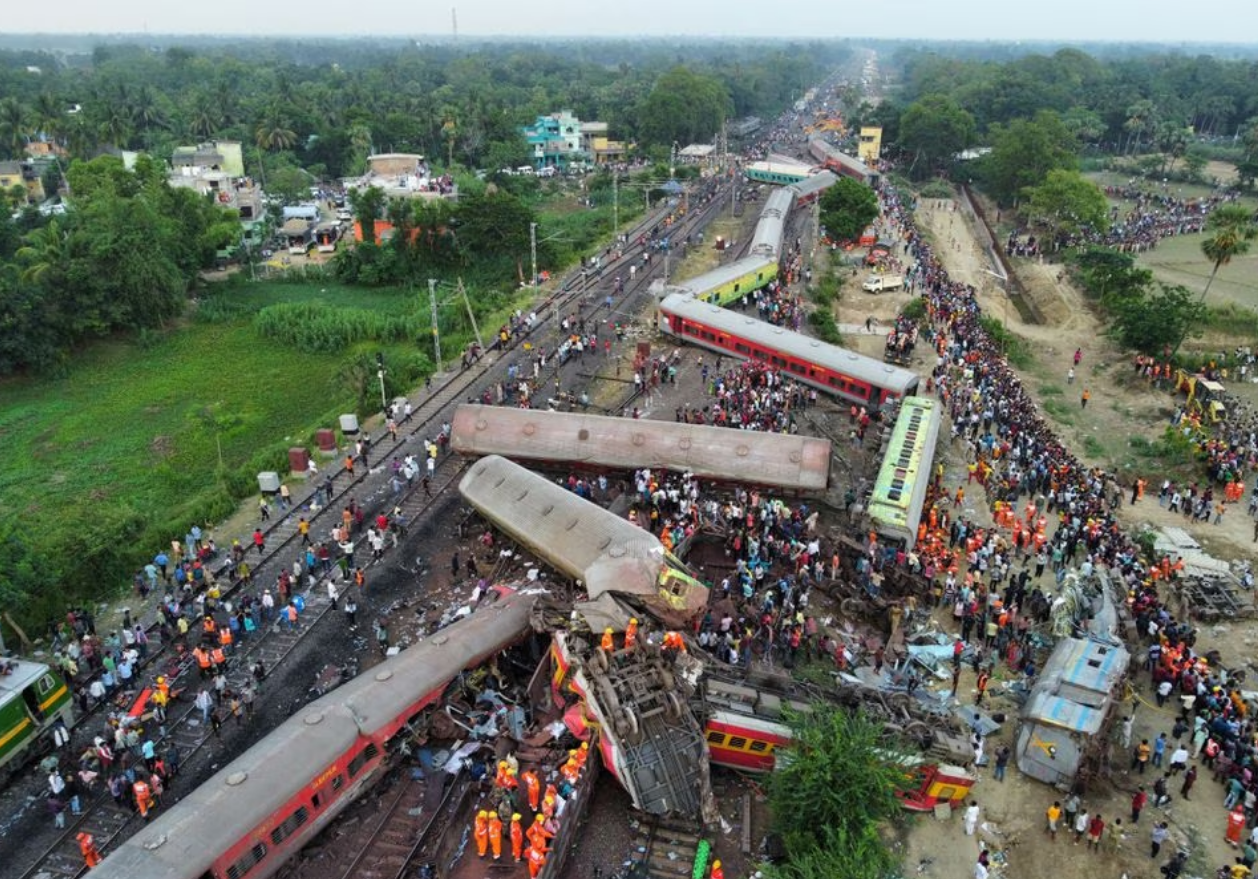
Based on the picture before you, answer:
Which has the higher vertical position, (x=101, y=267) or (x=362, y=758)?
(x=101, y=267)

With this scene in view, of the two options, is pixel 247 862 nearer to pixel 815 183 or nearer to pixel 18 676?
pixel 18 676

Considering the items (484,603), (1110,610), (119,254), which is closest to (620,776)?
(484,603)

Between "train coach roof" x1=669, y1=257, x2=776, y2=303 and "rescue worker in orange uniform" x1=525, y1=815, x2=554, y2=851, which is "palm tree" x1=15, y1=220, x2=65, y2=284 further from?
"rescue worker in orange uniform" x1=525, y1=815, x2=554, y2=851

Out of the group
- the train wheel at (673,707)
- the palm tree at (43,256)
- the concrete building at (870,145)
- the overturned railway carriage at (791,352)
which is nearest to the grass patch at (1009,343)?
the overturned railway carriage at (791,352)

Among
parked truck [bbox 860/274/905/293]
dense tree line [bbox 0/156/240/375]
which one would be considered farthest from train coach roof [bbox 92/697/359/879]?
parked truck [bbox 860/274/905/293]

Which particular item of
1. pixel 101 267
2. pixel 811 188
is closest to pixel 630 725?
pixel 101 267

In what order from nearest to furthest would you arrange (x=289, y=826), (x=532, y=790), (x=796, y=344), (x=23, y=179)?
(x=289, y=826) → (x=532, y=790) → (x=796, y=344) → (x=23, y=179)

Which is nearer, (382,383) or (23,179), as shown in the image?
(382,383)
